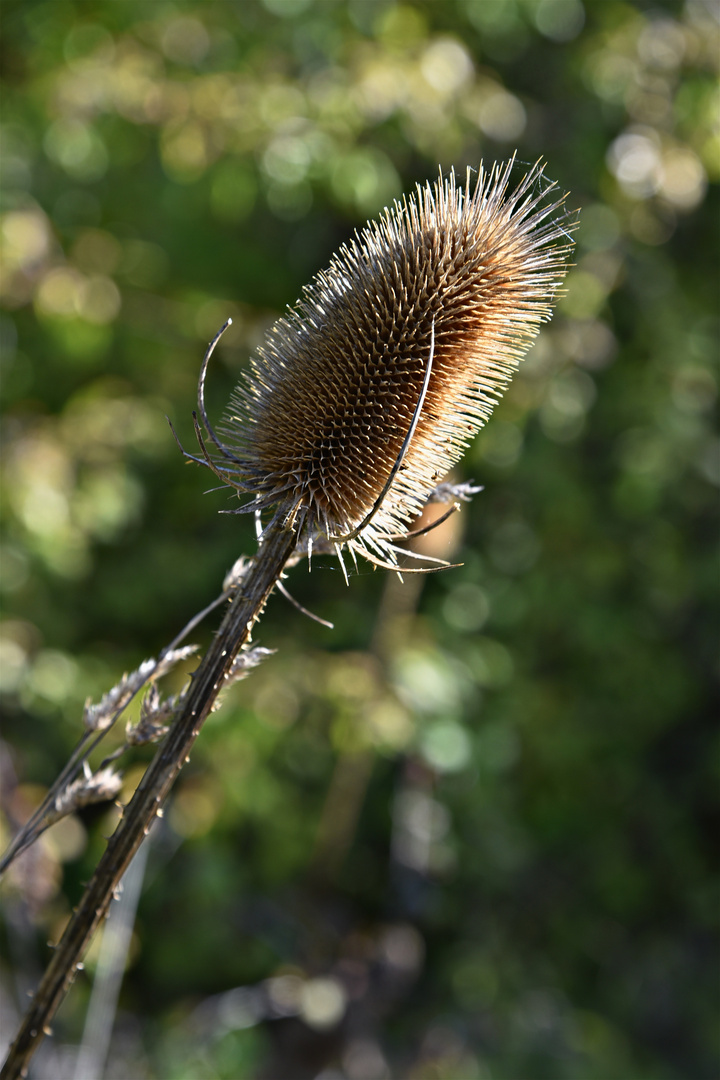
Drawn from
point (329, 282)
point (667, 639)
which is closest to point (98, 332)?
point (329, 282)

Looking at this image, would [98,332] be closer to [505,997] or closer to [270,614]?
[270,614]

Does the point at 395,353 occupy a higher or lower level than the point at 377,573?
higher

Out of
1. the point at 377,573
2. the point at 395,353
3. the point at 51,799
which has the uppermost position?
the point at 395,353

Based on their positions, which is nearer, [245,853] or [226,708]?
[226,708]

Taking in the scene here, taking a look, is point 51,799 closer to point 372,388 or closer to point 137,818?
point 137,818

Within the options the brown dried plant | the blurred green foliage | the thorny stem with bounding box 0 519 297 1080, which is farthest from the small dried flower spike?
the blurred green foliage

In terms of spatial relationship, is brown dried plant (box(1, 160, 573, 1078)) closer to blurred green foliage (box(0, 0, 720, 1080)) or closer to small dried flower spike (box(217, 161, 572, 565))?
small dried flower spike (box(217, 161, 572, 565))

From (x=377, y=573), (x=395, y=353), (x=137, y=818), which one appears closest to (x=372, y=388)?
(x=395, y=353)
